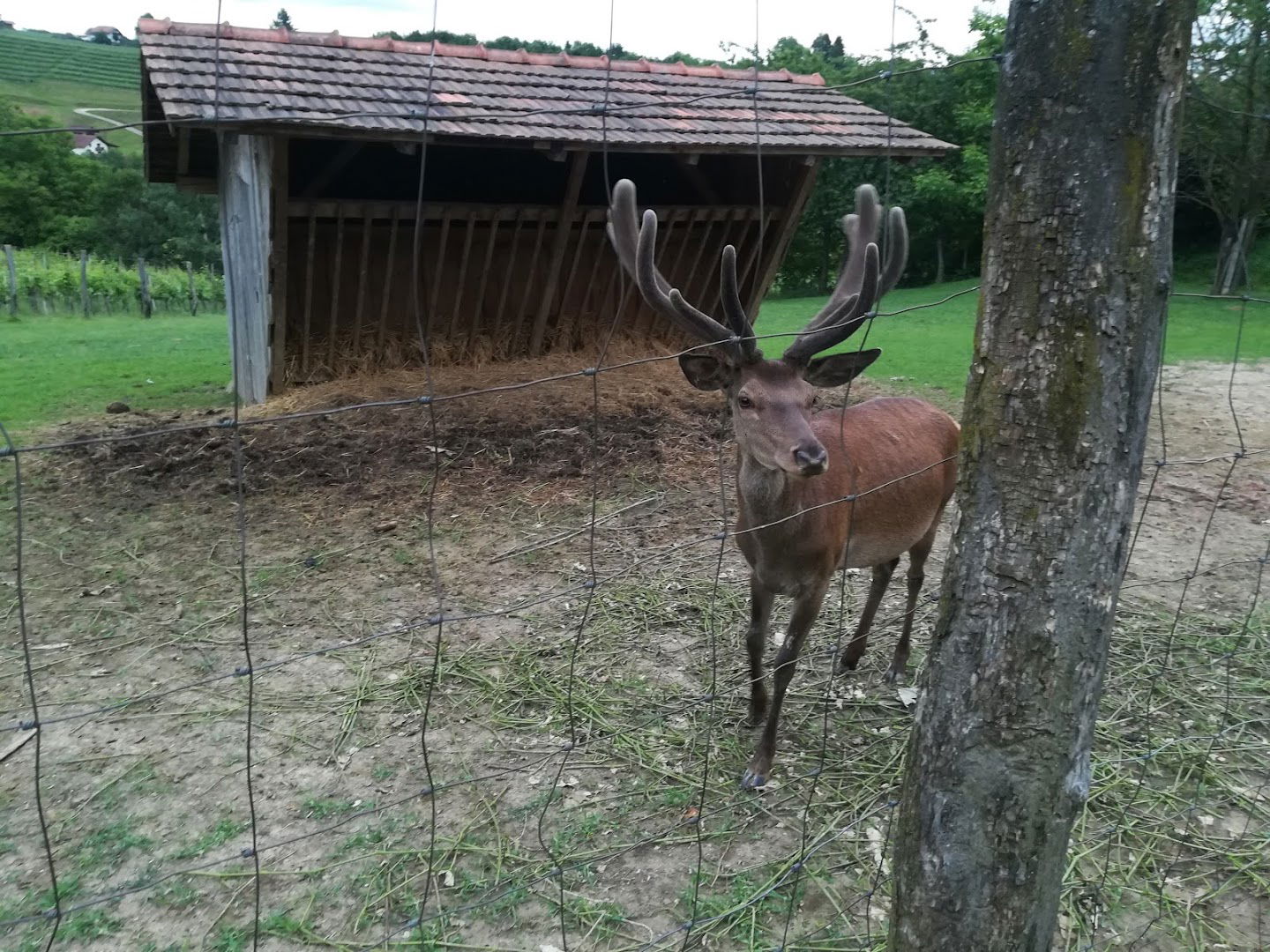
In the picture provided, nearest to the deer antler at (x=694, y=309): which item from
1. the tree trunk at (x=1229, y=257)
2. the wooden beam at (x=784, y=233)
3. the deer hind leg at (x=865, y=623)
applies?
the deer hind leg at (x=865, y=623)

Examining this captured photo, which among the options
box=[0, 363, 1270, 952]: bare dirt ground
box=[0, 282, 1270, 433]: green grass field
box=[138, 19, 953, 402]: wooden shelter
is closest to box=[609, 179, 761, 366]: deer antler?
box=[0, 363, 1270, 952]: bare dirt ground

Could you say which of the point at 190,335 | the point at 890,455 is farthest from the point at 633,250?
the point at 190,335

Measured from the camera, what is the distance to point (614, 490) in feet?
21.3

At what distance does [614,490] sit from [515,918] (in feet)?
12.8

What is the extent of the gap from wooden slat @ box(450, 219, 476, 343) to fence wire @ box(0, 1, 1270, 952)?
4.43 meters

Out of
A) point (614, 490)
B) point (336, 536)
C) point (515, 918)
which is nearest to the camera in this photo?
point (515, 918)

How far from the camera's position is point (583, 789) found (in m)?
3.38

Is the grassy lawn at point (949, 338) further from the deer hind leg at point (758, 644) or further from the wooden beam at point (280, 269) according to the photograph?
the deer hind leg at point (758, 644)

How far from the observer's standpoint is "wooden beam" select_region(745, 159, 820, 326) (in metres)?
8.86

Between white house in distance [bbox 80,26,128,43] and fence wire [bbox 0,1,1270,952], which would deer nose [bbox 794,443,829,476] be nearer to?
fence wire [bbox 0,1,1270,952]

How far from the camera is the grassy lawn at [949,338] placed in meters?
10.1

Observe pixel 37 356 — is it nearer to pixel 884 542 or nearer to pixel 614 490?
pixel 614 490

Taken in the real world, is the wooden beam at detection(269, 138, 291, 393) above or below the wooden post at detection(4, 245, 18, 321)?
above

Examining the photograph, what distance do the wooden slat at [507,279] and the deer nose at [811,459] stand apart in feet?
19.5
